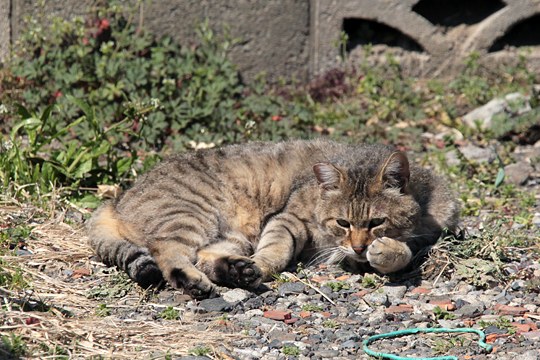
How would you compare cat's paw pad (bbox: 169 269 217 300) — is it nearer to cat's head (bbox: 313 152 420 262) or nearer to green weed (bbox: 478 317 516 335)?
cat's head (bbox: 313 152 420 262)

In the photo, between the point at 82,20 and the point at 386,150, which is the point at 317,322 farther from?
the point at 82,20

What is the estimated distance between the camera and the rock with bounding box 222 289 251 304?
4923 millimetres

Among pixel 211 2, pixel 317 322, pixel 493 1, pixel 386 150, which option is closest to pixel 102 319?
pixel 317 322

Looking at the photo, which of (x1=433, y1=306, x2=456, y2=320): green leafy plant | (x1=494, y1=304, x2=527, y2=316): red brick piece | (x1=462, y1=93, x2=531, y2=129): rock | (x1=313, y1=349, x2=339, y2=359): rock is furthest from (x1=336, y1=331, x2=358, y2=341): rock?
(x1=462, y1=93, x2=531, y2=129): rock

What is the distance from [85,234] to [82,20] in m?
2.91

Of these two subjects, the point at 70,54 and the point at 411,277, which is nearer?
the point at 411,277

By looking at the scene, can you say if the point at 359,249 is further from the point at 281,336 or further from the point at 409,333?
the point at 281,336

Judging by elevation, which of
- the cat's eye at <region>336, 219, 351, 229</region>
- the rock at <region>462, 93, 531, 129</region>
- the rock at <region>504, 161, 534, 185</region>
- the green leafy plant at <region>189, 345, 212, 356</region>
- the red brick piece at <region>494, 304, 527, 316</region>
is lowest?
the red brick piece at <region>494, 304, 527, 316</region>

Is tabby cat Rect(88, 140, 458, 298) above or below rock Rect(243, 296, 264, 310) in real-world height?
above

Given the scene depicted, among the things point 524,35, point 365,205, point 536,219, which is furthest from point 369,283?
point 524,35

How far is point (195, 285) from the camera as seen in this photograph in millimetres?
4922

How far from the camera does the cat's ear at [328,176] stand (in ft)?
17.7

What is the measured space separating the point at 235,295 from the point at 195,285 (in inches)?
9.5

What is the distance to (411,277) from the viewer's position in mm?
5301
